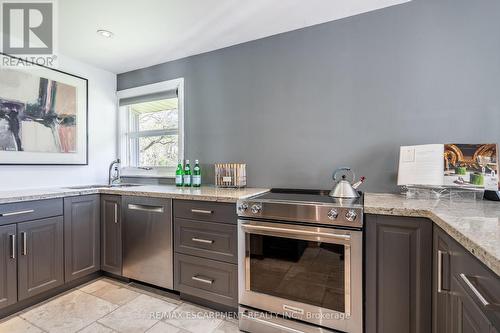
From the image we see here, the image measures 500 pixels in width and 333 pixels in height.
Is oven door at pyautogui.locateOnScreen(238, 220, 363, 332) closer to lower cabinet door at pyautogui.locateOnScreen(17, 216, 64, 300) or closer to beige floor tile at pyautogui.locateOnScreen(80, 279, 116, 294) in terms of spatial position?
beige floor tile at pyautogui.locateOnScreen(80, 279, 116, 294)

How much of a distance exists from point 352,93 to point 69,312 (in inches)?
110

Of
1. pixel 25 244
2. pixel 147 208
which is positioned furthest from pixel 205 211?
pixel 25 244

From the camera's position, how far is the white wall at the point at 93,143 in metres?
2.30

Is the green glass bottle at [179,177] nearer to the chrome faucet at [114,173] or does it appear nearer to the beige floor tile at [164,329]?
the chrome faucet at [114,173]

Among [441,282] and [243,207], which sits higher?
[243,207]

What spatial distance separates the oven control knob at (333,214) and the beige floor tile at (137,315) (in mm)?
1433

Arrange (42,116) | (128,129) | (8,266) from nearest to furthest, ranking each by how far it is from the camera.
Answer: (8,266) < (42,116) < (128,129)

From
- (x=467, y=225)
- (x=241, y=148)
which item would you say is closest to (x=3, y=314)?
(x=241, y=148)

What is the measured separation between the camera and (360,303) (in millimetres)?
1300

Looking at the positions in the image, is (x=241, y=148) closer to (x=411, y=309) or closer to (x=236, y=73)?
(x=236, y=73)

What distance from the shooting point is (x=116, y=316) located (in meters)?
1.70

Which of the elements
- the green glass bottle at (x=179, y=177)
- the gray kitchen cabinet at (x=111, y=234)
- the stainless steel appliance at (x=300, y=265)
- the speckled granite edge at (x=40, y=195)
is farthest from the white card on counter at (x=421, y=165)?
the speckled granite edge at (x=40, y=195)

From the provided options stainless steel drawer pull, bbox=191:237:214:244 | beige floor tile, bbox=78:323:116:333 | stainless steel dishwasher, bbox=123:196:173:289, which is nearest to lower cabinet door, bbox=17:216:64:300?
stainless steel dishwasher, bbox=123:196:173:289

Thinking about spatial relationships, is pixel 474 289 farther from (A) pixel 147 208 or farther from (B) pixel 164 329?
(A) pixel 147 208
